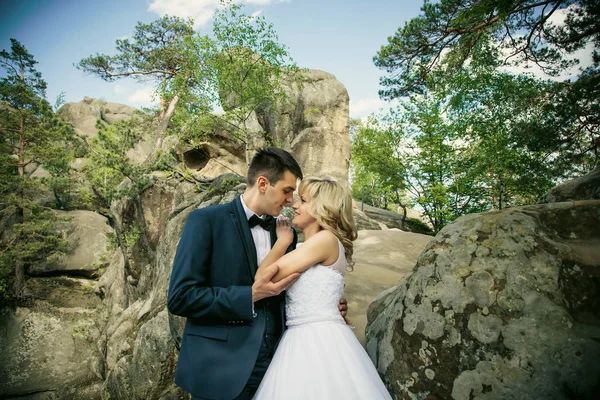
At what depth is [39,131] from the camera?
18844 millimetres

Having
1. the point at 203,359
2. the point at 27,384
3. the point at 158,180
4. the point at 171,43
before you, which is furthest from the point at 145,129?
the point at 203,359

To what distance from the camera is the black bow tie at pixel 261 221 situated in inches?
102

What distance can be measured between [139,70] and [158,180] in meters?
10.0

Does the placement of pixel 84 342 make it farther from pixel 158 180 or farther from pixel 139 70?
pixel 139 70

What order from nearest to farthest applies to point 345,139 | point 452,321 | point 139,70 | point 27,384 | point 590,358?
1. point 590,358
2. point 452,321
3. point 27,384
4. point 139,70
5. point 345,139

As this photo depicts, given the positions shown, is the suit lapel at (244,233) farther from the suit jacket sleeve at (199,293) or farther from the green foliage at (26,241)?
the green foliage at (26,241)

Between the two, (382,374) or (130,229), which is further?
(130,229)

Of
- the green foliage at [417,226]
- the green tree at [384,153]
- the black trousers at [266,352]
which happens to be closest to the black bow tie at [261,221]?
the black trousers at [266,352]

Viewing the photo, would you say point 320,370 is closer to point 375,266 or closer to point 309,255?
point 309,255

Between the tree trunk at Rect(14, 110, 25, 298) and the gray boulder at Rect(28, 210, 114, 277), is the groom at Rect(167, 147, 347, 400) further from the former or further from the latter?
the tree trunk at Rect(14, 110, 25, 298)

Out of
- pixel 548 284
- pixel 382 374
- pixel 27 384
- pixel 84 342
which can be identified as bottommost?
pixel 27 384

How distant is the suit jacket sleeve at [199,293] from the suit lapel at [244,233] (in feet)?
0.88

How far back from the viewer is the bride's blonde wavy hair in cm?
270

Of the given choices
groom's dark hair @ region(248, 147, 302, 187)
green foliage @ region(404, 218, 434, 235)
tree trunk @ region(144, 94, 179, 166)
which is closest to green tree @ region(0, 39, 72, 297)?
tree trunk @ region(144, 94, 179, 166)
